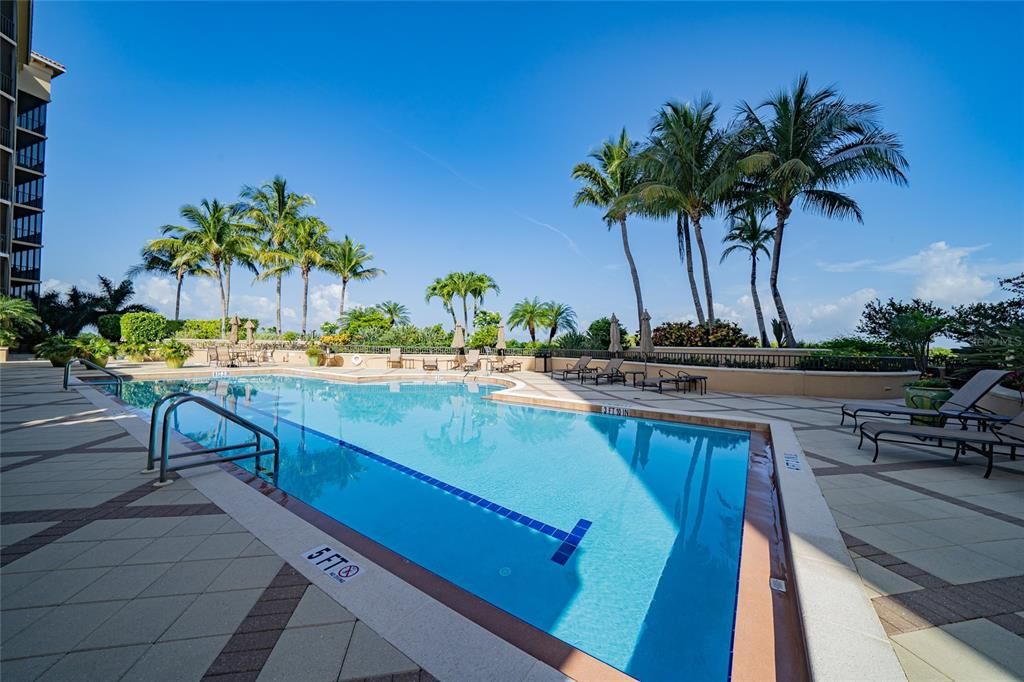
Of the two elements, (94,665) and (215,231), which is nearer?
(94,665)

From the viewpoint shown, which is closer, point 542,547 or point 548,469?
point 542,547

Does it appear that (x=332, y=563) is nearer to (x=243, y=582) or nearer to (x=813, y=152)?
(x=243, y=582)

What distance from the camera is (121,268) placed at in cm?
2933

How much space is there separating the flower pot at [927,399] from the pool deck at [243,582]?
2.07m

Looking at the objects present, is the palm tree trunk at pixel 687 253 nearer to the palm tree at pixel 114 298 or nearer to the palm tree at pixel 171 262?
the palm tree at pixel 171 262

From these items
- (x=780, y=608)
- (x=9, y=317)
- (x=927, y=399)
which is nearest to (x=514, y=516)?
(x=780, y=608)

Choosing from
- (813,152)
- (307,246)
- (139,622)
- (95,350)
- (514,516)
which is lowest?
(514,516)

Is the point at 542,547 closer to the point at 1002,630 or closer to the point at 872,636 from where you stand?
the point at 872,636

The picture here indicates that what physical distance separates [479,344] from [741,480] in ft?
56.9

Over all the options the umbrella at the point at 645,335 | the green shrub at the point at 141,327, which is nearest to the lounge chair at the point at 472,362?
the umbrella at the point at 645,335

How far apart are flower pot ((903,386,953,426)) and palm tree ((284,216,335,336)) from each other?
30.0 meters

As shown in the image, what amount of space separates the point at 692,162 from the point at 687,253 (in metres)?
3.92

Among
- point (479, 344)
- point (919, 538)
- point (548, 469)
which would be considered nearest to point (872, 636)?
point (919, 538)

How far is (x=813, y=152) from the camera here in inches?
599
